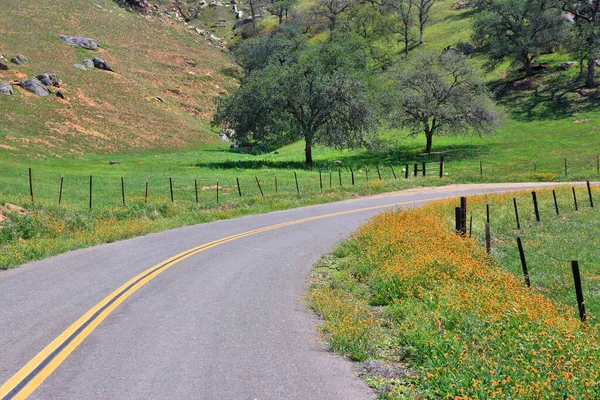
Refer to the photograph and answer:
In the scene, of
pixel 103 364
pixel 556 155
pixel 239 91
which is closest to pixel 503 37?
pixel 556 155

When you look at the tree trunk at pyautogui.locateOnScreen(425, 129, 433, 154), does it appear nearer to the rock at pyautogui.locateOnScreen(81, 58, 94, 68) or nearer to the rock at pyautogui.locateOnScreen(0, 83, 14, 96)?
the rock at pyautogui.locateOnScreen(0, 83, 14, 96)

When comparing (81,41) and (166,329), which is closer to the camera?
(166,329)

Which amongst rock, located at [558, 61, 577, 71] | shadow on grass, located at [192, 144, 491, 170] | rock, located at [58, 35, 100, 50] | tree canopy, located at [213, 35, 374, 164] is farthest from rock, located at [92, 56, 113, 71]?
rock, located at [558, 61, 577, 71]

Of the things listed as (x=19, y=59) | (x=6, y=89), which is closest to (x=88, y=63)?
(x=19, y=59)

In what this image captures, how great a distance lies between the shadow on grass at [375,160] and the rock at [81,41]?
4441 centimetres

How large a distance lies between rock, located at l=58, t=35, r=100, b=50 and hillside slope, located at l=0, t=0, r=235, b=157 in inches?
60.7

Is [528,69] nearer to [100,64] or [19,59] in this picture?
[100,64]

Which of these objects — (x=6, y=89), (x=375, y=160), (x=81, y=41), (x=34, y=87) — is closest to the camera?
(x=375, y=160)

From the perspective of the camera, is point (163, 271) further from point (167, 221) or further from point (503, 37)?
point (503, 37)

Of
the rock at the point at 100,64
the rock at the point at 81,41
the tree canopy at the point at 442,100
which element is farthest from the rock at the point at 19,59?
the tree canopy at the point at 442,100

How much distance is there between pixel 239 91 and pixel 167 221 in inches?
1301

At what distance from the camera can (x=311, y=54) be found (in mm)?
52062

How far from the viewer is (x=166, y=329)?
8055 millimetres

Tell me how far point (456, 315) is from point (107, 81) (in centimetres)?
7549
